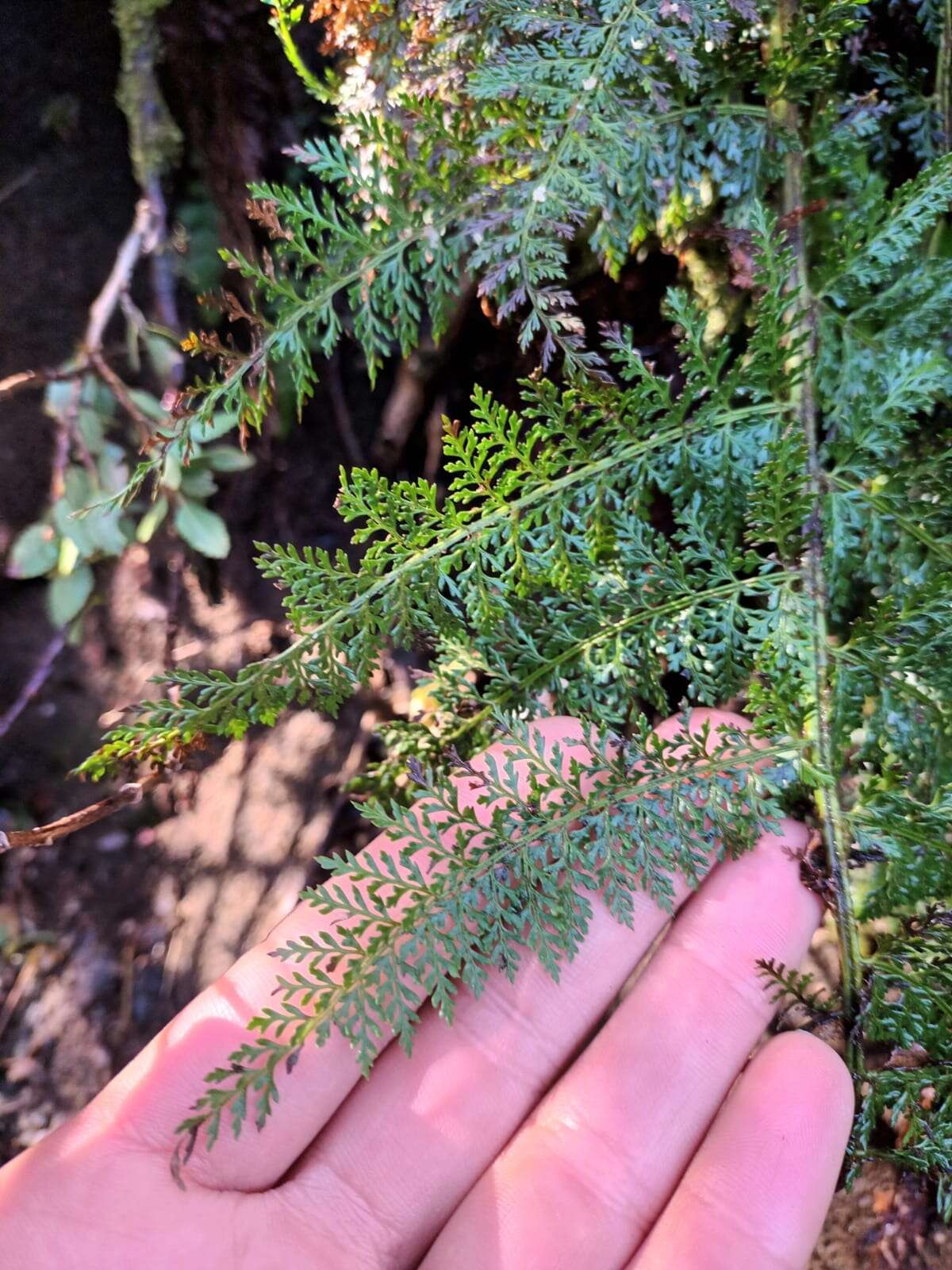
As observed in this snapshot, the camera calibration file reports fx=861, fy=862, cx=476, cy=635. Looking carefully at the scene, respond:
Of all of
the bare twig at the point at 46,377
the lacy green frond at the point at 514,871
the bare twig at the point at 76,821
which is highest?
the bare twig at the point at 46,377

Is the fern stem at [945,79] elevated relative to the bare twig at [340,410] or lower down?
elevated

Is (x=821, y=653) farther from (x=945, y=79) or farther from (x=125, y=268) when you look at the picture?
(x=125, y=268)

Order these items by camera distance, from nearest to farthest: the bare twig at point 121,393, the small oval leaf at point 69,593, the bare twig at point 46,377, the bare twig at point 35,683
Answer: the bare twig at point 46,377, the bare twig at point 121,393, the small oval leaf at point 69,593, the bare twig at point 35,683

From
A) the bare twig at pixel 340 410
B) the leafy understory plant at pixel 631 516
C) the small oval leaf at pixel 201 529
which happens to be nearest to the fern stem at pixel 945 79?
the leafy understory plant at pixel 631 516

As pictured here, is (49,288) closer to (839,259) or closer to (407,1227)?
(839,259)

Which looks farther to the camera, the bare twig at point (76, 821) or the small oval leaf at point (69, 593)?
the small oval leaf at point (69, 593)

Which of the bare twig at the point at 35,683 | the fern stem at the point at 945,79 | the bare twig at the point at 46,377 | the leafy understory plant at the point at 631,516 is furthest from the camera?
the bare twig at the point at 35,683

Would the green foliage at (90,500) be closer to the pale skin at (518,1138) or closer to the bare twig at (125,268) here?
the bare twig at (125,268)

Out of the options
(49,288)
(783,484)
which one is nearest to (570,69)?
(783,484)
